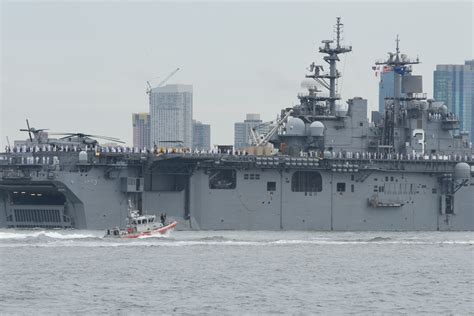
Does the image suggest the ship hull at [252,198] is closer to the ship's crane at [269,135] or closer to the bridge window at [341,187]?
the bridge window at [341,187]

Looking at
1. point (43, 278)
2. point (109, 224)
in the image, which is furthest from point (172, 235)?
point (43, 278)

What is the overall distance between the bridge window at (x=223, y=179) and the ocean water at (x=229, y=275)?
645 centimetres

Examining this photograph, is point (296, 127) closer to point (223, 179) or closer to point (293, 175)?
point (293, 175)

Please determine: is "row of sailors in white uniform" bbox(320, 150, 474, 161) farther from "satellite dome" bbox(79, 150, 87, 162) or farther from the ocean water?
"satellite dome" bbox(79, 150, 87, 162)

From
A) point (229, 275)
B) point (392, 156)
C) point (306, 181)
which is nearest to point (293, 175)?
point (306, 181)

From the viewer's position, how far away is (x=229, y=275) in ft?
181

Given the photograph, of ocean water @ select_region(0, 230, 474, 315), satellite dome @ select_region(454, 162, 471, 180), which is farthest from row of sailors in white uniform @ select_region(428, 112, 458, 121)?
ocean water @ select_region(0, 230, 474, 315)

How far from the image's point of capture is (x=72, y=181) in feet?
257

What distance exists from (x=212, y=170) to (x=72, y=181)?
9.10 m

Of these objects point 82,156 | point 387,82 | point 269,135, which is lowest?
point 82,156

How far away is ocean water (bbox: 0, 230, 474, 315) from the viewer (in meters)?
46.7

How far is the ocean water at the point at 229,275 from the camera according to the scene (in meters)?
46.7

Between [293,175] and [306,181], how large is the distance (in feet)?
3.56

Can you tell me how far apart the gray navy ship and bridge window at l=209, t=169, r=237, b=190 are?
6 centimetres
